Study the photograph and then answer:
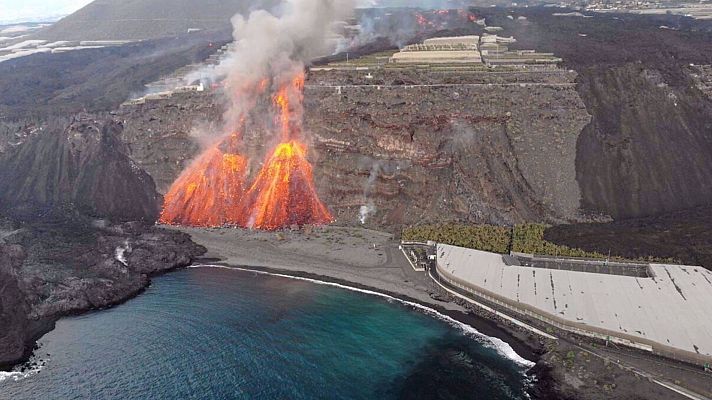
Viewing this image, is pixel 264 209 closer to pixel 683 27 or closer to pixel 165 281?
pixel 165 281

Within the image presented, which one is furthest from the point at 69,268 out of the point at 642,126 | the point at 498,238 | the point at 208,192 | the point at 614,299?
the point at 642,126

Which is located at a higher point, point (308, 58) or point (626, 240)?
point (308, 58)

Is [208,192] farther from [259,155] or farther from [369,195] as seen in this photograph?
[369,195]

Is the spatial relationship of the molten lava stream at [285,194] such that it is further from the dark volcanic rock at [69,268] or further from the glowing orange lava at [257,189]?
the dark volcanic rock at [69,268]

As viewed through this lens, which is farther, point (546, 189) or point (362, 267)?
point (546, 189)

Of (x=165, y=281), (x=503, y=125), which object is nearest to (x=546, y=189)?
(x=503, y=125)

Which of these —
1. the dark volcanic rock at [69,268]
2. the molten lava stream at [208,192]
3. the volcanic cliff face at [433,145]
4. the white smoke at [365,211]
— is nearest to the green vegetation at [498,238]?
the volcanic cliff face at [433,145]
